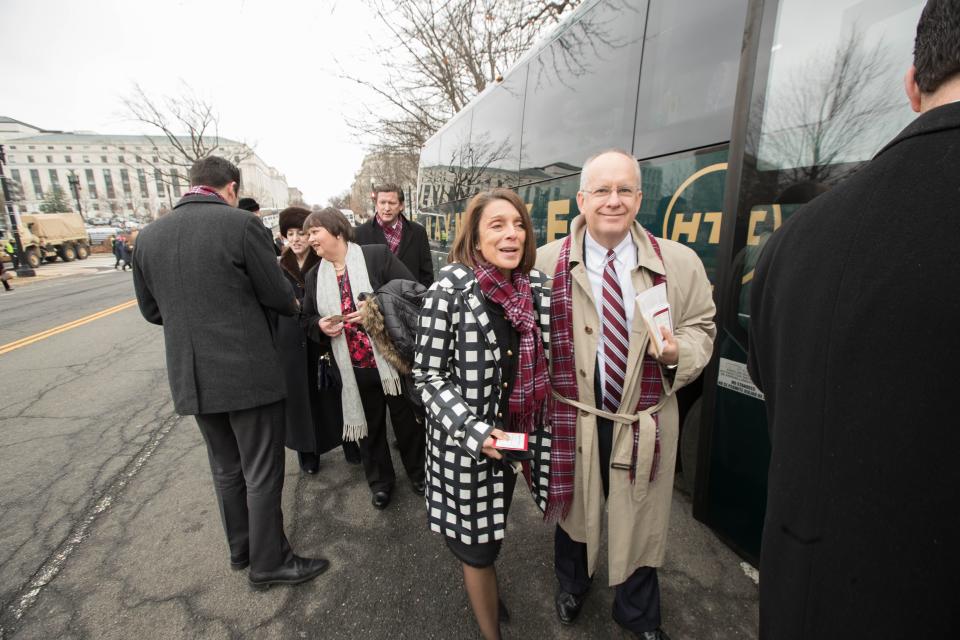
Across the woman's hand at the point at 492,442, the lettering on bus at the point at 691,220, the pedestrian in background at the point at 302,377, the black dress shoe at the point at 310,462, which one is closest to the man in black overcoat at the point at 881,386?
the woman's hand at the point at 492,442

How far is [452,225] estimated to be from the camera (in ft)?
A: 21.4

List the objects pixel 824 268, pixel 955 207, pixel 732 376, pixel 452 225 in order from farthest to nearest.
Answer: pixel 452 225 → pixel 732 376 → pixel 824 268 → pixel 955 207

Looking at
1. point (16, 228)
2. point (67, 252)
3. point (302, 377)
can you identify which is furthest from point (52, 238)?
point (302, 377)

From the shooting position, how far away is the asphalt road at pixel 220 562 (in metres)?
2.09

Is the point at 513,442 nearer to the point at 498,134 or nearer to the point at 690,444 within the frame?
the point at 690,444

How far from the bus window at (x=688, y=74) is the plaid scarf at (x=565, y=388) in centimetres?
102

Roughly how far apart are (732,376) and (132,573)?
11.4 ft

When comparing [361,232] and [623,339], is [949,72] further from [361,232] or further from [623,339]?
[361,232]

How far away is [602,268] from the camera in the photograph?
1798 millimetres

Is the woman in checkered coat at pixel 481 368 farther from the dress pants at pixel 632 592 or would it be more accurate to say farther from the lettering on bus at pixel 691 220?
the lettering on bus at pixel 691 220

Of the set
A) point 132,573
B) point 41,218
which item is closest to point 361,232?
point 132,573

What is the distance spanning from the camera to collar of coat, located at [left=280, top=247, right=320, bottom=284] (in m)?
3.17

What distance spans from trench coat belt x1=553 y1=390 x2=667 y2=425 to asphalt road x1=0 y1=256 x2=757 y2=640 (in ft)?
3.54

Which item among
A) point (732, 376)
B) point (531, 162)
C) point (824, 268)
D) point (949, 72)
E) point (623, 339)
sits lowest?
point (732, 376)
